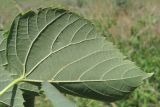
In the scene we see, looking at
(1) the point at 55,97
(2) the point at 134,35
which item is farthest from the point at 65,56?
(2) the point at 134,35

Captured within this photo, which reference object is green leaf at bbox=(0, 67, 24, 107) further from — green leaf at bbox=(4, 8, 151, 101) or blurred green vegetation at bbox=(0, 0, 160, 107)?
blurred green vegetation at bbox=(0, 0, 160, 107)

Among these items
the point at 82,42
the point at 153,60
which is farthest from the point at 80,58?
the point at 153,60

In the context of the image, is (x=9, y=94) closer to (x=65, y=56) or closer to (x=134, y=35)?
(x=65, y=56)

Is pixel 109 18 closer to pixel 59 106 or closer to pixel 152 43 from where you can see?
pixel 152 43

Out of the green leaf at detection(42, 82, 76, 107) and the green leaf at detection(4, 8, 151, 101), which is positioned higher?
the green leaf at detection(4, 8, 151, 101)

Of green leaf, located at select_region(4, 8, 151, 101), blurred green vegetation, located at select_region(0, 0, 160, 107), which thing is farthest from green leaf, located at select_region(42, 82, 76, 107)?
blurred green vegetation, located at select_region(0, 0, 160, 107)

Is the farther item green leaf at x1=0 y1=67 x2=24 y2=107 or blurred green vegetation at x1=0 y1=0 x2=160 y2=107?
blurred green vegetation at x1=0 y1=0 x2=160 y2=107

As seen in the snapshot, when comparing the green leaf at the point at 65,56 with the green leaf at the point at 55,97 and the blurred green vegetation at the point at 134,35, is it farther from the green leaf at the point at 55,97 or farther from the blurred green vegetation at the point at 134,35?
the blurred green vegetation at the point at 134,35
